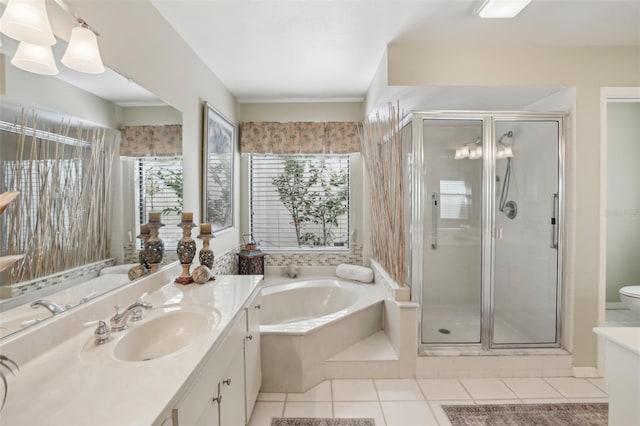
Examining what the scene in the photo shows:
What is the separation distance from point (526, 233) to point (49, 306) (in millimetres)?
3123

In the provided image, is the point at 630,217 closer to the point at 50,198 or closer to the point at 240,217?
the point at 240,217

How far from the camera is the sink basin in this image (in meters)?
1.24

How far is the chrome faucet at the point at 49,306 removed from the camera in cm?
108

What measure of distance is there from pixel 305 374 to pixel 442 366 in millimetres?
1035

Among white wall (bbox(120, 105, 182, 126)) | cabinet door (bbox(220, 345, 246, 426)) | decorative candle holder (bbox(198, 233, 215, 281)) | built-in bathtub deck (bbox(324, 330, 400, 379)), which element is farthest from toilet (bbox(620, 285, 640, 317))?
white wall (bbox(120, 105, 182, 126))

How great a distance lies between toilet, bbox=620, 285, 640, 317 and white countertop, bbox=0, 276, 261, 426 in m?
3.34

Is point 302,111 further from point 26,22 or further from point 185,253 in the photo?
point 26,22

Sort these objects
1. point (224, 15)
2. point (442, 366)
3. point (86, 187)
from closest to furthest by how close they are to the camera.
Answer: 1. point (86, 187)
2. point (224, 15)
3. point (442, 366)

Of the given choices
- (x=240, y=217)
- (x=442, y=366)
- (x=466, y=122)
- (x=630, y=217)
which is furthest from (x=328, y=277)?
(x=630, y=217)

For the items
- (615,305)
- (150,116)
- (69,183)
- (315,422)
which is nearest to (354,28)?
(150,116)

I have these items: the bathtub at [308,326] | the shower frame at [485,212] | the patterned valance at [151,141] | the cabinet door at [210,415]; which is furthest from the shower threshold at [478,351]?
the patterned valance at [151,141]

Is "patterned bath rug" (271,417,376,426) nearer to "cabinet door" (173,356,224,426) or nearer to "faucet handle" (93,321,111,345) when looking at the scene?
"cabinet door" (173,356,224,426)

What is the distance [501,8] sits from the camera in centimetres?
177

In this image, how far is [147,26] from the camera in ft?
5.71
